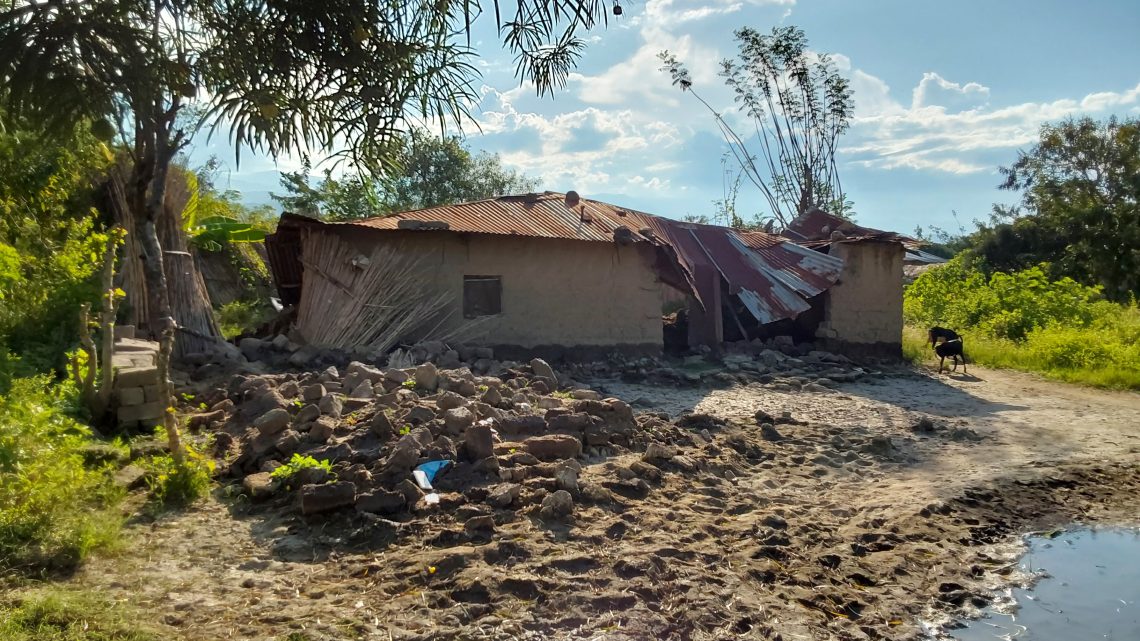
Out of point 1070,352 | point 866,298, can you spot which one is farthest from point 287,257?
point 1070,352

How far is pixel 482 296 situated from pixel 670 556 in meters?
8.12

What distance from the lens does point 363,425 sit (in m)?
6.34

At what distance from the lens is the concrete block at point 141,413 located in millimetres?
6387

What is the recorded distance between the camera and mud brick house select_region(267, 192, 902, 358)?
11.6 m

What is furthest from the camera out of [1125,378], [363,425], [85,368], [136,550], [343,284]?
[1125,378]

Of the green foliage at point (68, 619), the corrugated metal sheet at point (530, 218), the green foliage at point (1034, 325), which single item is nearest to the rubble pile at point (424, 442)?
the green foliage at point (68, 619)

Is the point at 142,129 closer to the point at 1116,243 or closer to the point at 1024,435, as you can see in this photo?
the point at 1024,435

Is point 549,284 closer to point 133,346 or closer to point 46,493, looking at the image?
point 133,346

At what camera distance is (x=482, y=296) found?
12.3 meters

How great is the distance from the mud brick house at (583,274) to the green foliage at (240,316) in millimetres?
1293

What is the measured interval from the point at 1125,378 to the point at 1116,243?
561 inches

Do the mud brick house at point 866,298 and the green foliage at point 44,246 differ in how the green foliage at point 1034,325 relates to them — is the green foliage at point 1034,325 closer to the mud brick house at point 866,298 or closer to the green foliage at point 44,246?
the mud brick house at point 866,298

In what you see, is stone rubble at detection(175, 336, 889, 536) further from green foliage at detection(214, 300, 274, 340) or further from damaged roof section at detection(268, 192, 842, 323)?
green foliage at detection(214, 300, 274, 340)

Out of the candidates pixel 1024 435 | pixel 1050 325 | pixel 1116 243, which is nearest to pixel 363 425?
pixel 1024 435
